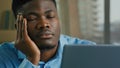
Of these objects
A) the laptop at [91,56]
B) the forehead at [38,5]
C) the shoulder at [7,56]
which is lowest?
the shoulder at [7,56]

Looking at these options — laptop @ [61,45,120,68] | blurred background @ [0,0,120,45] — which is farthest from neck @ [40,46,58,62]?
blurred background @ [0,0,120,45]

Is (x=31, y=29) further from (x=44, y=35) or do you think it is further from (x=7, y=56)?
(x=7, y=56)

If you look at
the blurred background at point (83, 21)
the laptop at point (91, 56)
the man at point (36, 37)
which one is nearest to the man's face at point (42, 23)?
the man at point (36, 37)

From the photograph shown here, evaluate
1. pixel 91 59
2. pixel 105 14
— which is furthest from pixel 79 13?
pixel 91 59

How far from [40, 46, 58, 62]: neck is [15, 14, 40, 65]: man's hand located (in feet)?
0.24

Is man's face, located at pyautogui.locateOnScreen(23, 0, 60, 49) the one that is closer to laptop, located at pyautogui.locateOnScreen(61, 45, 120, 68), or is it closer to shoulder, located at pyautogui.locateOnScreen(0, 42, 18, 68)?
shoulder, located at pyautogui.locateOnScreen(0, 42, 18, 68)

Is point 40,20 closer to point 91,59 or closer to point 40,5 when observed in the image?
point 40,5

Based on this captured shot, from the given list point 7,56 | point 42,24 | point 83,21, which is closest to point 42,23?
point 42,24

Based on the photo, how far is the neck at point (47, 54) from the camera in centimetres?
115

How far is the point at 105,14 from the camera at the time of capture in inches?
120

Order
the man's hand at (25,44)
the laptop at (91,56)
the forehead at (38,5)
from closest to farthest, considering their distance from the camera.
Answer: the laptop at (91,56) < the man's hand at (25,44) < the forehead at (38,5)

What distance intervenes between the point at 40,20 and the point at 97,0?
6.94 feet

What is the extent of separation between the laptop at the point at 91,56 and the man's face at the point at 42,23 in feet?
1.04

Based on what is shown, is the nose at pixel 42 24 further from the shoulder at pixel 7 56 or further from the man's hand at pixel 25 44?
the shoulder at pixel 7 56
